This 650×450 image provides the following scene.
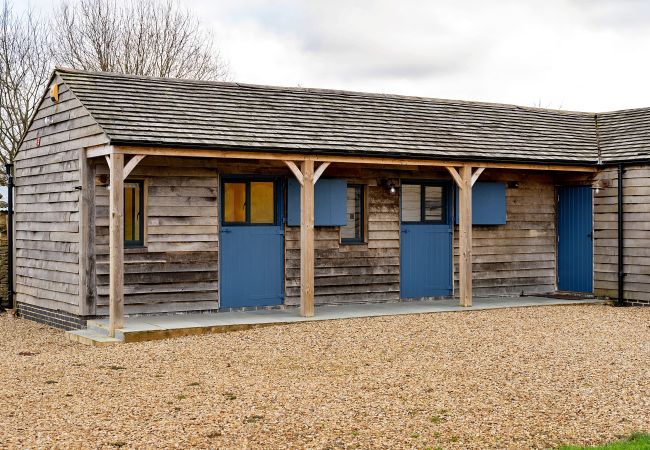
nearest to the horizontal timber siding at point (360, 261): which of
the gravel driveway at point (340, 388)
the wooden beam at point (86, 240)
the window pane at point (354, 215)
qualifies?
the window pane at point (354, 215)

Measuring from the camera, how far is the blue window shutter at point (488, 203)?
1623 cm

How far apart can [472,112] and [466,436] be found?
1143 centimetres

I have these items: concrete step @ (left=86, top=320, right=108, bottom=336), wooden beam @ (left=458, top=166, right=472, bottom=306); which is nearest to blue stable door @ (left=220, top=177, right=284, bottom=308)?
concrete step @ (left=86, top=320, right=108, bottom=336)

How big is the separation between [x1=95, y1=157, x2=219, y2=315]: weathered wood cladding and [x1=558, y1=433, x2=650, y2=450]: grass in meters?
8.25

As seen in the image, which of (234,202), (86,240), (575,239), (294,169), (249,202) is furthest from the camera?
(575,239)

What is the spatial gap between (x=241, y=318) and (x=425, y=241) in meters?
4.33

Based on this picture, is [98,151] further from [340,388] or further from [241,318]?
[340,388]

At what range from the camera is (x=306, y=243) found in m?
13.5

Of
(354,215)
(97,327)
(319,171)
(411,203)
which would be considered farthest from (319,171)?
(97,327)

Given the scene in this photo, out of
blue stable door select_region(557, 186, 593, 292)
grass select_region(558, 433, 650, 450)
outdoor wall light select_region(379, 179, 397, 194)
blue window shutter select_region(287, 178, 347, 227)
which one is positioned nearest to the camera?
grass select_region(558, 433, 650, 450)

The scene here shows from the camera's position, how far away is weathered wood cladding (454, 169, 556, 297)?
54.4 ft

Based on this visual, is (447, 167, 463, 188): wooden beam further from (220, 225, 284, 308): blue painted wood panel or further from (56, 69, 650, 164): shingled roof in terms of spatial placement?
(220, 225, 284, 308): blue painted wood panel

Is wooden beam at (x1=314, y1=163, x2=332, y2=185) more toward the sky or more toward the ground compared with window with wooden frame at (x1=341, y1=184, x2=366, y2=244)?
more toward the sky

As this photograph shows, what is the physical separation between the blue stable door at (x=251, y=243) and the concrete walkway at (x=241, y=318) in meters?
0.32
